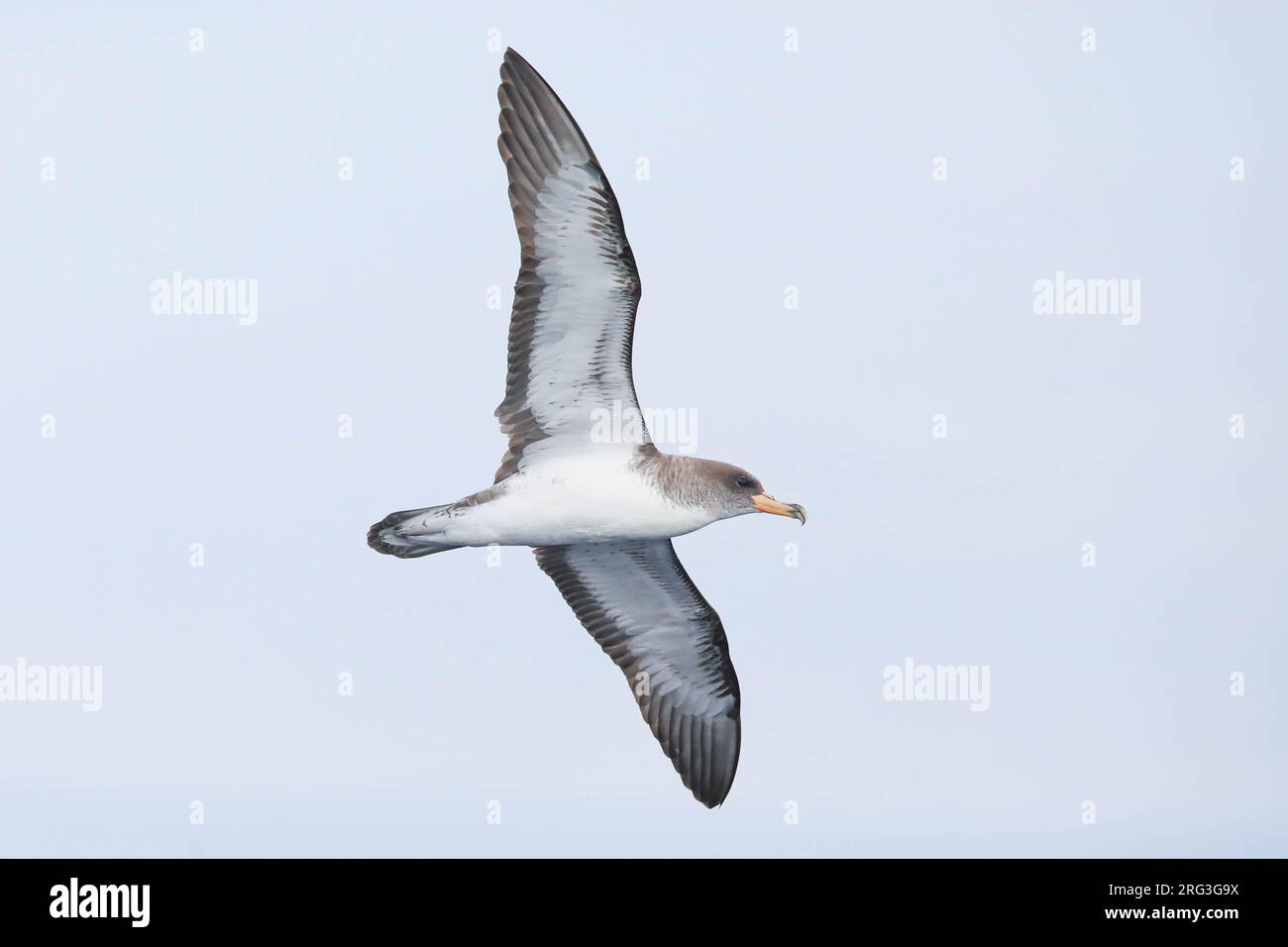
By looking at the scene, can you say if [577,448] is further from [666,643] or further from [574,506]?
[666,643]

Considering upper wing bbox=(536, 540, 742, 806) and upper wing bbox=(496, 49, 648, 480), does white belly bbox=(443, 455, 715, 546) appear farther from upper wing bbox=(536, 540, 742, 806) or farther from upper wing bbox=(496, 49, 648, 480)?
upper wing bbox=(536, 540, 742, 806)

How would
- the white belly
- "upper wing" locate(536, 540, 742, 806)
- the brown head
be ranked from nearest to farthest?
the white belly, the brown head, "upper wing" locate(536, 540, 742, 806)

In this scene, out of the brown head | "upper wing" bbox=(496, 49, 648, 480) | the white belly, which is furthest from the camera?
the brown head

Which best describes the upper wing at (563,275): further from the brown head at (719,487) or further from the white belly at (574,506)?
the brown head at (719,487)

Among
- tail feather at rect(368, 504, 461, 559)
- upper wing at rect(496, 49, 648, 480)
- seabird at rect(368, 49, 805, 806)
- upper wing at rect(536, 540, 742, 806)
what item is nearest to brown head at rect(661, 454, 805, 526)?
seabird at rect(368, 49, 805, 806)

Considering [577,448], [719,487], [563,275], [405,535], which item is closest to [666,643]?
[719,487]

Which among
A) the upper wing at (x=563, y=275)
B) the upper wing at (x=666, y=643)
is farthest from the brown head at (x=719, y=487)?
the upper wing at (x=666, y=643)

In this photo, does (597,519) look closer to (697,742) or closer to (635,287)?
(635,287)

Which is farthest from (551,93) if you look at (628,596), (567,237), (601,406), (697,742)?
(697,742)
